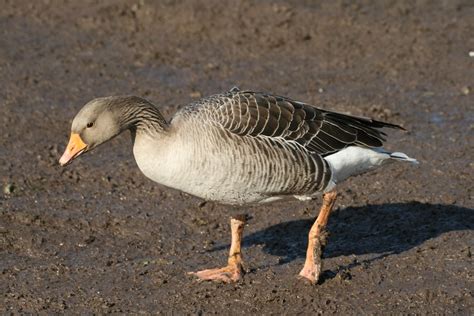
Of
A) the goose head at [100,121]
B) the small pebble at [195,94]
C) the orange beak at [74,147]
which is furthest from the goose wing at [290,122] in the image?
the small pebble at [195,94]

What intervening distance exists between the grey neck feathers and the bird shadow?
158 cm

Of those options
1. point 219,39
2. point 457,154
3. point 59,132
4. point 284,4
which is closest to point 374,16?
point 284,4

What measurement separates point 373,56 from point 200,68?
233 cm

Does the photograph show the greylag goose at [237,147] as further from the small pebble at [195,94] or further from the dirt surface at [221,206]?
the small pebble at [195,94]

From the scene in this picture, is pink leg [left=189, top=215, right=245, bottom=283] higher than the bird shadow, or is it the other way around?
pink leg [left=189, top=215, right=245, bottom=283]

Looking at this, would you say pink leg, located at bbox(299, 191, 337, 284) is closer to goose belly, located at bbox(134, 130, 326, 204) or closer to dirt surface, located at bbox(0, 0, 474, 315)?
dirt surface, located at bbox(0, 0, 474, 315)

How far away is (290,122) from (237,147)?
21.5 inches

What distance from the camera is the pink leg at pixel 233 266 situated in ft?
23.0

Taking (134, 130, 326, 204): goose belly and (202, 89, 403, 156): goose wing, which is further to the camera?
(202, 89, 403, 156): goose wing

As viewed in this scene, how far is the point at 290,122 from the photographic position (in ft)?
22.5

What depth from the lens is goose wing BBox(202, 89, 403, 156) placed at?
262 inches

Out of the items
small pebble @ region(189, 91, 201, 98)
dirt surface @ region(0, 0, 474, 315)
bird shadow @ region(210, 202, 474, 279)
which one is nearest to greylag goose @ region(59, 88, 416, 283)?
dirt surface @ region(0, 0, 474, 315)

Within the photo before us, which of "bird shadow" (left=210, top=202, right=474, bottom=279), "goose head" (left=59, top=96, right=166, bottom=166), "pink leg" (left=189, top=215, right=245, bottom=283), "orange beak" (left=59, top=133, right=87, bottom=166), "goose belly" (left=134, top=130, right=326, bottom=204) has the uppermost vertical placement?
"goose head" (left=59, top=96, right=166, bottom=166)

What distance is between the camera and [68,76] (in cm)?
1176
